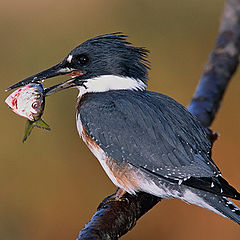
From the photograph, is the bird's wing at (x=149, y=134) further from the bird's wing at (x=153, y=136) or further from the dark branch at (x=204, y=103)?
the dark branch at (x=204, y=103)

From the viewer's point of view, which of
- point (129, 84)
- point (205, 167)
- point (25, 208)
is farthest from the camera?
point (25, 208)

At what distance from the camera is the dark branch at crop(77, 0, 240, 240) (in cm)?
166

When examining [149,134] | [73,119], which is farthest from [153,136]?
[73,119]

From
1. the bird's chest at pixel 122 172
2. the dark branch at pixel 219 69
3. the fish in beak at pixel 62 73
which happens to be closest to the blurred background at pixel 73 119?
the dark branch at pixel 219 69

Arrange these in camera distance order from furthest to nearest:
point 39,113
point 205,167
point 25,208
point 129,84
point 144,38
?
point 144,38
point 25,208
point 129,84
point 39,113
point 205,167

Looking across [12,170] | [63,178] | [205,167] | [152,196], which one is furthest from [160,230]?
[205,167]

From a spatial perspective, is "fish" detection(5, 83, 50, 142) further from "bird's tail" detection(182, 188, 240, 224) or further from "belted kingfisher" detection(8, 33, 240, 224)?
"bird's tail" detection(182, 188, 240, 224)

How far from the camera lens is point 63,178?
3.30 m

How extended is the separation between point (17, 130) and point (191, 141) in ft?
5.24

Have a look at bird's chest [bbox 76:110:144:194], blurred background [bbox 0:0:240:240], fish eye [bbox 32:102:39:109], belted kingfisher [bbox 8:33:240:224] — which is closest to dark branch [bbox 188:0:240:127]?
belted kingfisher [bbox 8:33:240:224]

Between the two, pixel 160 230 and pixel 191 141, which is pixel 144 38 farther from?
pixel 191 141

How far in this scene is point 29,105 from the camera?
206 cm

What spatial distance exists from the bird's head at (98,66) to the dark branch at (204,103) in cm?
43

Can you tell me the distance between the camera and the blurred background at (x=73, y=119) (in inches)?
128
